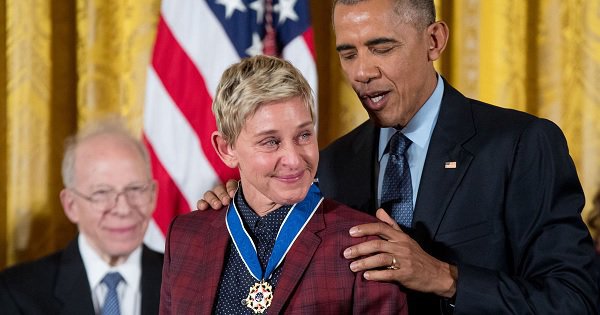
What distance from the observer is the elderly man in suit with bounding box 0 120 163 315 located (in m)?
3.14

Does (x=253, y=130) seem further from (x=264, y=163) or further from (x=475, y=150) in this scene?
(x=475, y=150)

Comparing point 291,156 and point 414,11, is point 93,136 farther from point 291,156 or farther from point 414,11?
point 291,156

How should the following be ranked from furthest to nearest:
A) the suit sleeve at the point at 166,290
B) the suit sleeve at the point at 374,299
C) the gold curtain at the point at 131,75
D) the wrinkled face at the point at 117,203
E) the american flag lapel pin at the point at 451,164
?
the gold curtain at the point at 131,75, the wrinkled face at the point at 117,203, the american flag lapel pin at the point at 451,164, the suit sleeve at the point at 166,290, the suit sleeve at the point at 374,299

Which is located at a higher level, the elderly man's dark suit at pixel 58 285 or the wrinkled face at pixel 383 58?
the wrinkled face at pixel 383 58

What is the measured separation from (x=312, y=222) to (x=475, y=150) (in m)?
0.51

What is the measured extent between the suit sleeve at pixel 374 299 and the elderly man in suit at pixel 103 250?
1707mm

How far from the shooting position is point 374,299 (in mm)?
1605

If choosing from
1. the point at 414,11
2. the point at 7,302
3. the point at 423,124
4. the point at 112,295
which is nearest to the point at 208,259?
the point at 423,124

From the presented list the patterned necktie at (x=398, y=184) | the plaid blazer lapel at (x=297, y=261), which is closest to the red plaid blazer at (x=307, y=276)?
the plaid blazer lapel at (x=297, y=261)

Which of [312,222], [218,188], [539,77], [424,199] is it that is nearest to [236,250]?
[312,222]

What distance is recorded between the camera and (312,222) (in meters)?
1.69

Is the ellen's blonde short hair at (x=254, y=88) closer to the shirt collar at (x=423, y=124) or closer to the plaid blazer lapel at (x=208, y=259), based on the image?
the plaid blazer lapel at (x=208, y=259)

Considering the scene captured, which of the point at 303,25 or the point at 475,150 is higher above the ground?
the point at 303,25

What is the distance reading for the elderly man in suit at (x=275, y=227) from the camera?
1619mm
